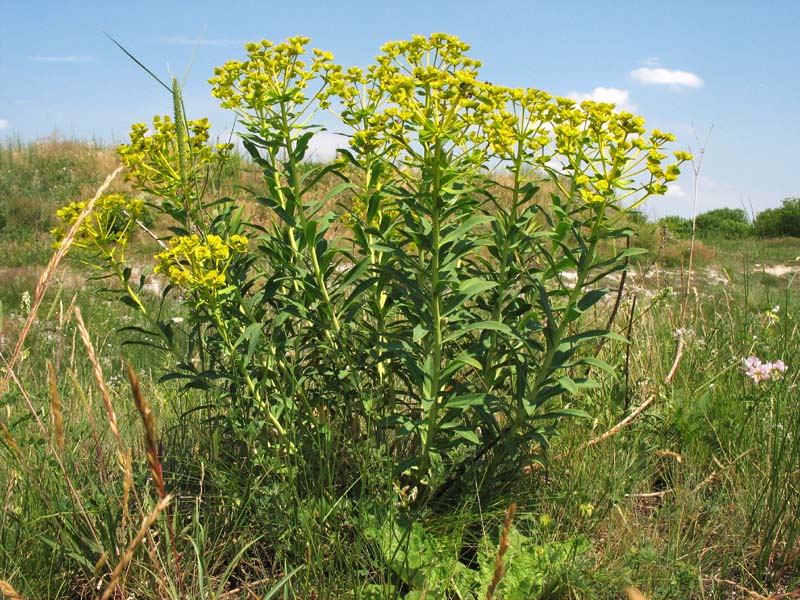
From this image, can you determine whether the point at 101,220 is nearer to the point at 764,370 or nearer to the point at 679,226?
the point at 764,370

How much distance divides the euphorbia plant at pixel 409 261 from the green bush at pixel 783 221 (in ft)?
38.6

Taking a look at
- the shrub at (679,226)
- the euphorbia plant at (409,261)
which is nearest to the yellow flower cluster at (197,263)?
the euphorbia plant at (409,261)

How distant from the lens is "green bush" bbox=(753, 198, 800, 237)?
40.5ft

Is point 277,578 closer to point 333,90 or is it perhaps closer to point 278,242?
point 278,242

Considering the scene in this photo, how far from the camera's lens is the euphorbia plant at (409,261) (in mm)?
1941

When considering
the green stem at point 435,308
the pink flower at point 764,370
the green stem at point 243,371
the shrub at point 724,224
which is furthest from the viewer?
the shrub at point 724,224

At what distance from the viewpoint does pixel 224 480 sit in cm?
218

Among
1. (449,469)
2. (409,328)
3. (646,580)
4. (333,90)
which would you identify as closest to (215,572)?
(449,469)

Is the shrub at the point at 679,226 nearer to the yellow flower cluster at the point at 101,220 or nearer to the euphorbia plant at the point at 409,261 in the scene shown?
the euphorbia plant at the point at 409,261

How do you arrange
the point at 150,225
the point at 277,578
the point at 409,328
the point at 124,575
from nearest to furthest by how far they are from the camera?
→ the point at 124,575 < the point at 277,578 < the point at 409,328 < the point at 150,225

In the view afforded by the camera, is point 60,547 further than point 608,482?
No

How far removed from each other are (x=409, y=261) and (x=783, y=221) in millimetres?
12803

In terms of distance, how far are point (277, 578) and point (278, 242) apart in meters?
1.07

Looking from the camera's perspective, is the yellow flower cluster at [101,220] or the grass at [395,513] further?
the yellow flower cluster at [101,220]
